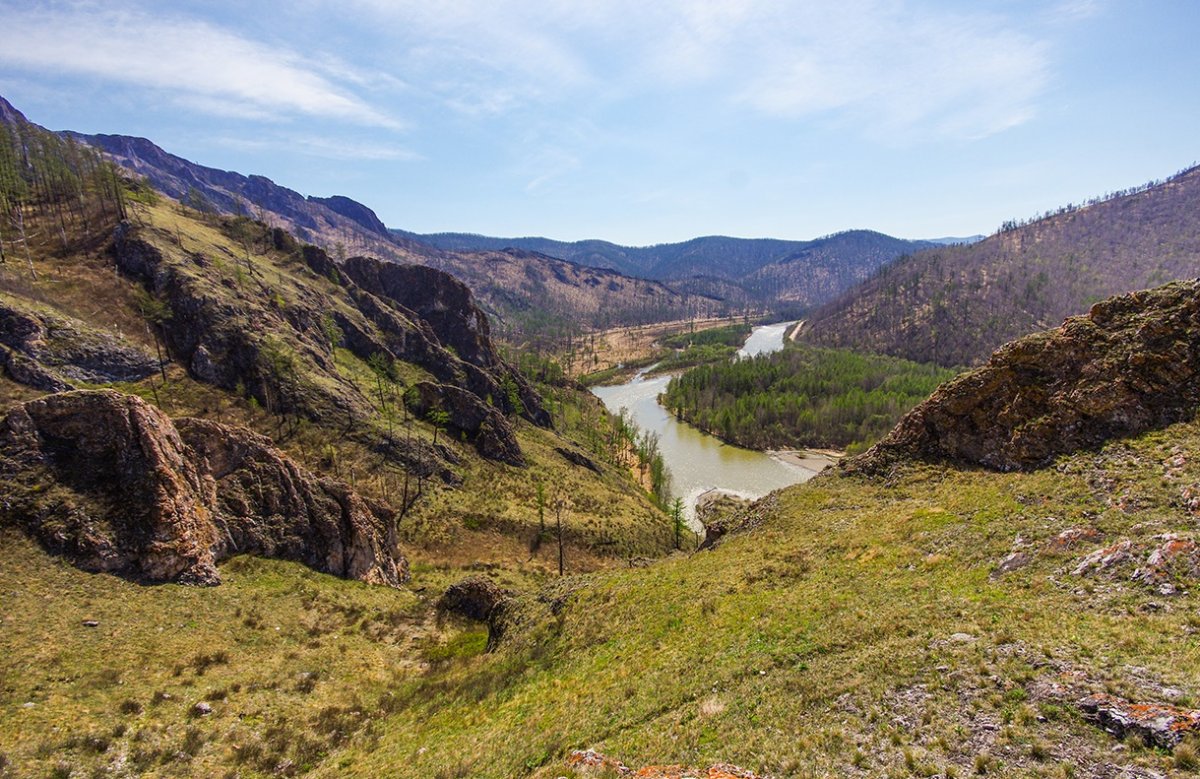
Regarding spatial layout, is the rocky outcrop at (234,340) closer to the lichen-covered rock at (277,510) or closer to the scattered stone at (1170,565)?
the lichen-covered rock at (277,510)

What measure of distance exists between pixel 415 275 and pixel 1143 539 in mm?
151978

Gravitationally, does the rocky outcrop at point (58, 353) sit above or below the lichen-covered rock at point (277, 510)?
above

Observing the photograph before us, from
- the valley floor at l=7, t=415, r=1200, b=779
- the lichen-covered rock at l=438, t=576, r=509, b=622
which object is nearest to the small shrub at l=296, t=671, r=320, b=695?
the valley floor at l=7, t=415, r=1200, b=779

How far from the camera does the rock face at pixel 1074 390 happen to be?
2911 centimetres

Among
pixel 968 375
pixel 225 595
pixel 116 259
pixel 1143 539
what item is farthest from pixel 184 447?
pixel 116 259

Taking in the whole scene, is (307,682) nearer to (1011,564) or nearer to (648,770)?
(648,770)

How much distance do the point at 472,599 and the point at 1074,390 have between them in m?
47.6

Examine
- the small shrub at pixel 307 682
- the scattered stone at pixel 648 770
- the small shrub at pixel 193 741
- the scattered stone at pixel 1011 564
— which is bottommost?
the small shrub at pixel 307 682

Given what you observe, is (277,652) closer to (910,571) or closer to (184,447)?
(184,447)

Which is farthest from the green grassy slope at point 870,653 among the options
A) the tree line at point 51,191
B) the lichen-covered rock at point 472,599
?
the tree line at point 51,191

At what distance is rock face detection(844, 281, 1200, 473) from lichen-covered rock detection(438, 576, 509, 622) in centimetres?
3466

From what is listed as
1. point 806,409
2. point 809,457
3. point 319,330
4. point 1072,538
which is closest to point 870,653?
point 1072,538

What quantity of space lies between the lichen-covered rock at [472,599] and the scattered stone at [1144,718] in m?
38.9

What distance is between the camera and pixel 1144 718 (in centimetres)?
1172
